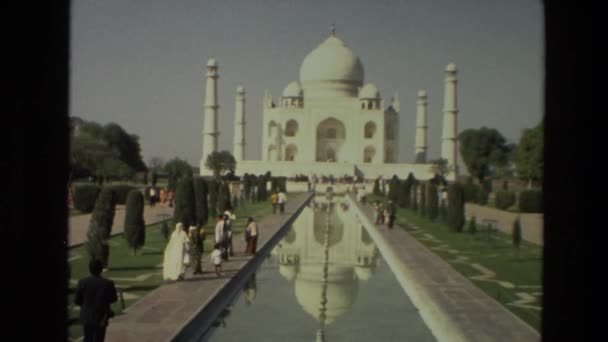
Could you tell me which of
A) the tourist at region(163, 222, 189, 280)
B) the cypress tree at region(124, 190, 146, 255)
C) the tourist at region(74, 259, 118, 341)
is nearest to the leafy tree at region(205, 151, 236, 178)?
the cypress tree at region(124, 190, 146, 255)

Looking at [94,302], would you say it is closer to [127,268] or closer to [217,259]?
[217,259]

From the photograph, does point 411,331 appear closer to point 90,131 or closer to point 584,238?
point 584,238

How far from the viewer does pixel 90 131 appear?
35469 millimetres

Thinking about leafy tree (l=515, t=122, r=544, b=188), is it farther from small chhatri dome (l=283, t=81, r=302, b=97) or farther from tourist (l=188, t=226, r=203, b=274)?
tourist (l=188, t=226, r=203, b=274)

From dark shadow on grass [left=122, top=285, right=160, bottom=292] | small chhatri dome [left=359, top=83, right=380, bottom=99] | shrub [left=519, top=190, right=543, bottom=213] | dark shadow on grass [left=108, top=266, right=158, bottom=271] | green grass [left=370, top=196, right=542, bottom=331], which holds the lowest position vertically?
dark shadow on grass [left=122, top=285, right=160, bottom=292]

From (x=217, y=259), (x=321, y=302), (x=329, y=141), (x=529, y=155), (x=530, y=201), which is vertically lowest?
(x=321, y=302)

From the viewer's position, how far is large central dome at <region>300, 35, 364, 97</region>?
40094mm

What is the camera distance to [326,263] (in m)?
8.14

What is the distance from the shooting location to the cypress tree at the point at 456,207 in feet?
38.6

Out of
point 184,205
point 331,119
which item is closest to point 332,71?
point 331,119

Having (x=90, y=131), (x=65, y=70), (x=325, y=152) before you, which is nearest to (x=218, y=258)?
(x=65, y=70)

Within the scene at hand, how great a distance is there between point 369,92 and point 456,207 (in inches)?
1144

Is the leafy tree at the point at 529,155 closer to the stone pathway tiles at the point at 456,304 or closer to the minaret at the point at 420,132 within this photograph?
the minaret at the point at 420,132

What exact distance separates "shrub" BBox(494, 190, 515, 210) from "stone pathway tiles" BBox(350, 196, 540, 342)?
35.5ft
